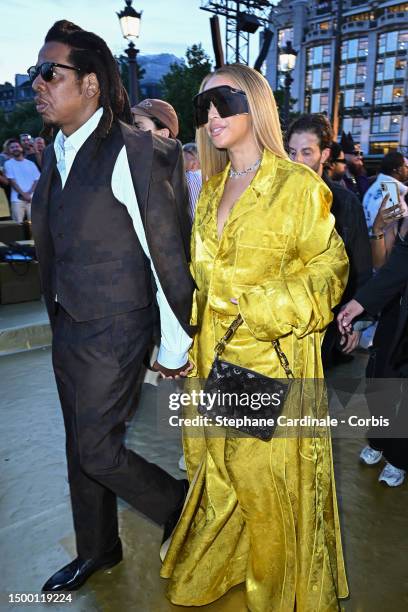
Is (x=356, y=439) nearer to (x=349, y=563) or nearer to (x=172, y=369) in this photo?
(x=349, y=563)

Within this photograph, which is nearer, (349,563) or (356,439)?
(349,563)

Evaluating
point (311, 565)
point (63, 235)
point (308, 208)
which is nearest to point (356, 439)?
point (311, 565)

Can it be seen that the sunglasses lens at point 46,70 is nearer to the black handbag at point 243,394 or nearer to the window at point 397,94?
the black handbag at point 243,394

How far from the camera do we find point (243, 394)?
5.81 feet

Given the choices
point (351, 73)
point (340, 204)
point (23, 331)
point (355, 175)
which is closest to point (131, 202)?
point (340, 204)

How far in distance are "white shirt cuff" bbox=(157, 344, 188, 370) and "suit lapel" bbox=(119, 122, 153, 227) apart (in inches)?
19.2

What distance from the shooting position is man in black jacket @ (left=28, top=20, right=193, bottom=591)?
68.9 inches

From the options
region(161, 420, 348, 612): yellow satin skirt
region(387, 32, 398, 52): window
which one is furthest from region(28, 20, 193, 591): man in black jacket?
region(387, 32, 398, 52): window

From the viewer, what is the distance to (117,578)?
2.10 metres

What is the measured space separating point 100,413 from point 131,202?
0.77 meters

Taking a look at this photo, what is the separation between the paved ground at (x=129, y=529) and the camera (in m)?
2.00

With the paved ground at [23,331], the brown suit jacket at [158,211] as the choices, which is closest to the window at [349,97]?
the paved ground at [23,331]

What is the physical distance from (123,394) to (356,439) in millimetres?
2039

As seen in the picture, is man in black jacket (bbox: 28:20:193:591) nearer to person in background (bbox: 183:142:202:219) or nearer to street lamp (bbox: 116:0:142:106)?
person in background (bbox: 183:142:202:219)
